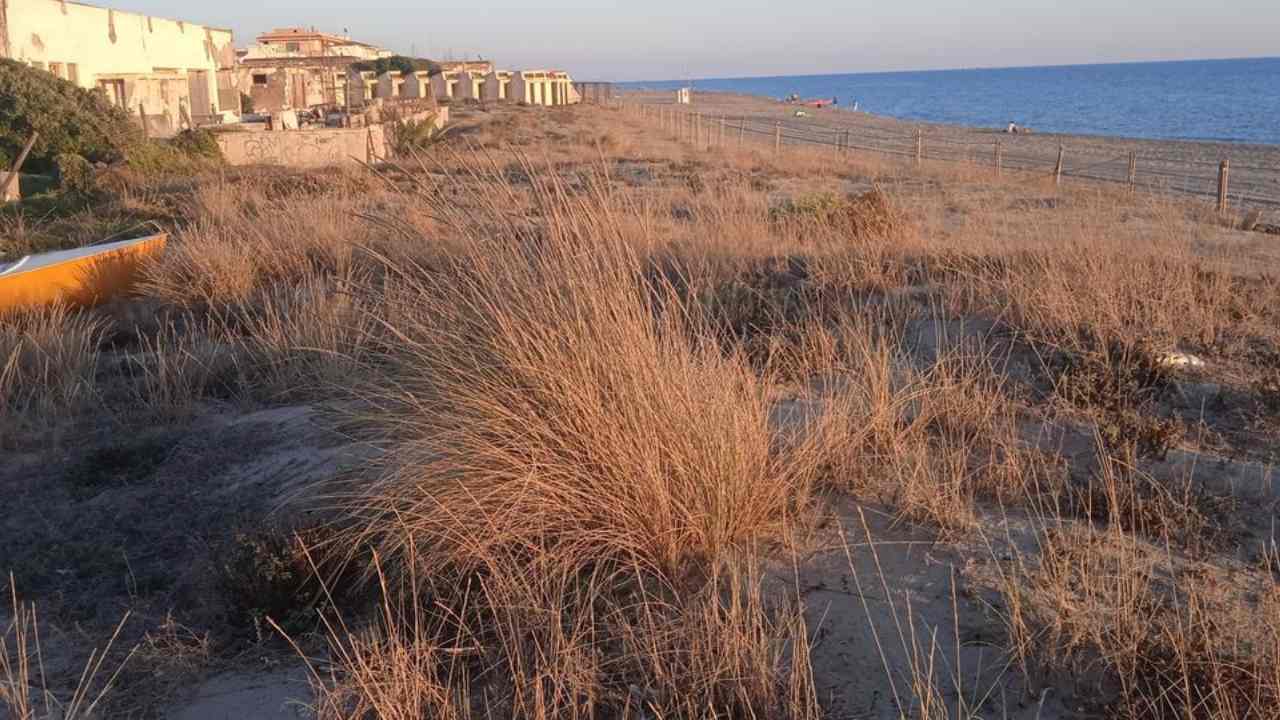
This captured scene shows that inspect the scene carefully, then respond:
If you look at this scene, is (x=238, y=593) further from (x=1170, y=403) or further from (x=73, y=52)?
(x=73, y=52)

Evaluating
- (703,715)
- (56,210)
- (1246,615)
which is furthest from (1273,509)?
(56,210)

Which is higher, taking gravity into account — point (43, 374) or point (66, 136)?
point (66, 136)

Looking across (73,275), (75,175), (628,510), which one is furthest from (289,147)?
(628,510)

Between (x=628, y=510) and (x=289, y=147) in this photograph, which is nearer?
(x=628, y=510)

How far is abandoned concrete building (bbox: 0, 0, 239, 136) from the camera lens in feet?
89.6

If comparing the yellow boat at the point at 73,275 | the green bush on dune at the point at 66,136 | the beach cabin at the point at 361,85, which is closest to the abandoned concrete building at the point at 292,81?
the beach cabin at the point at 361,85

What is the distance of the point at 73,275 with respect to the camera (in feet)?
29.0

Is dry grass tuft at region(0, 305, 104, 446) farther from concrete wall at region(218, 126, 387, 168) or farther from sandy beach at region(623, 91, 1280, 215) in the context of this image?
concrete wall at region(218, 126, 387, 168)

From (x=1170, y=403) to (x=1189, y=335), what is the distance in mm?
1214

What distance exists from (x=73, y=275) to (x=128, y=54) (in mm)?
28589

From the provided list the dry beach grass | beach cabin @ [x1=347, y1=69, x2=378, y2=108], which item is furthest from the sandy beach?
beach cabin @ [x1=347, y1=69, x2=378, y2=108]

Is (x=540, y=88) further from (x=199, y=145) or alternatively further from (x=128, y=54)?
(x=199, y=145)

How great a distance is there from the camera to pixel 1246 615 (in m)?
3.13

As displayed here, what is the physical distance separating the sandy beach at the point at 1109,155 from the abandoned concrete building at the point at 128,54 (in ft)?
74.6
